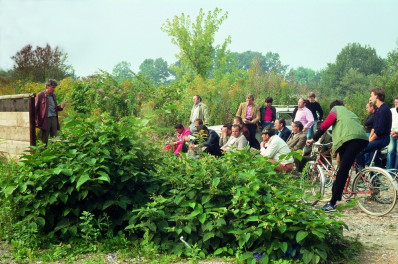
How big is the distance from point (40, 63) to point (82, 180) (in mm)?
31695

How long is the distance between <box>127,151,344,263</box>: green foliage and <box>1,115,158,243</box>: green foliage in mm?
301

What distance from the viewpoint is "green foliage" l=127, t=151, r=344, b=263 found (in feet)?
16.8

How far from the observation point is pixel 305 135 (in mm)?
10703

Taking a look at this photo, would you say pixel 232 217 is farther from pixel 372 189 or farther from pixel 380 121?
pixel 380 121

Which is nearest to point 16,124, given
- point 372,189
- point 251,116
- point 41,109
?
point 41,109

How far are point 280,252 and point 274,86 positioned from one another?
55.6 feet

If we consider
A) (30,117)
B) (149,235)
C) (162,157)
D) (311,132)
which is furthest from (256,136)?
(149,235)

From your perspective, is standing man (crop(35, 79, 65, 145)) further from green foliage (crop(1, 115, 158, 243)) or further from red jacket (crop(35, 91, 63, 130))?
green foliage (crop(1, 115, 158, 243))

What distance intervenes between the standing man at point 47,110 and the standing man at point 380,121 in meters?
6.24

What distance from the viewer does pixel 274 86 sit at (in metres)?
21.6

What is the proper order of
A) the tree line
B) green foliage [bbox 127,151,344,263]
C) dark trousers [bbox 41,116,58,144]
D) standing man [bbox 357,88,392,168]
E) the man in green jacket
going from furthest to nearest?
the tree line
dark trousers [bbox 41,116,58,144]
standing man [bbox 357,88,392,168]
the man in green jacket
green foliage [bbox 127,151,344,263]

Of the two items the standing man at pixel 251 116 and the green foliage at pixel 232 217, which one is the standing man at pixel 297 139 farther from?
the green foliage at pixel 232 217

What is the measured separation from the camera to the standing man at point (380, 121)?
818cm

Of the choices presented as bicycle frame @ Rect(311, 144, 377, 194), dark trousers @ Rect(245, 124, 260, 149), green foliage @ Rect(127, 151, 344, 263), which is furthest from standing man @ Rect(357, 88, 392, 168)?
dark trousers @ Rect(245, 124, 260, 149)
